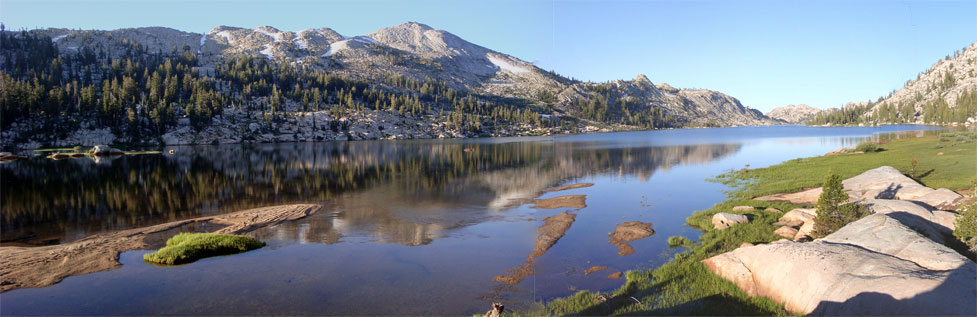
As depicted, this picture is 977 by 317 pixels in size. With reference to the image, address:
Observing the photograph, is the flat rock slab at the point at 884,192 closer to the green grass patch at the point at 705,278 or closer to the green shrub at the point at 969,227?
the green grass patch at the point at 705,278

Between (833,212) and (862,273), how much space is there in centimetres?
959

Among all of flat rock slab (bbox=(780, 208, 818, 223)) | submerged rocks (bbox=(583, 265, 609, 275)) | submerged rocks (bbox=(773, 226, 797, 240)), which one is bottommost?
submerged rocks (bbox=(583, 265, 609, 275))

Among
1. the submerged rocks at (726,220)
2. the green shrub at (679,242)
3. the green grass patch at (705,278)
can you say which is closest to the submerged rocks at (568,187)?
the green grass patch at (705,278)

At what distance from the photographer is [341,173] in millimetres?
56969

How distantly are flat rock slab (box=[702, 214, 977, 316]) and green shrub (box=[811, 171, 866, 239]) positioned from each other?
212 cm

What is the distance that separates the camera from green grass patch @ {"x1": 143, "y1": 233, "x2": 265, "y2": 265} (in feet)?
64.2

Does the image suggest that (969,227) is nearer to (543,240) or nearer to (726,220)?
(726,220)

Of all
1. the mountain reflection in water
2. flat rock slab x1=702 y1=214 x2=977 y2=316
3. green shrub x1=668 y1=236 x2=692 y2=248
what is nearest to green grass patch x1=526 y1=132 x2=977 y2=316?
green shrub x1=668 y1=236 x2=692 y2=248

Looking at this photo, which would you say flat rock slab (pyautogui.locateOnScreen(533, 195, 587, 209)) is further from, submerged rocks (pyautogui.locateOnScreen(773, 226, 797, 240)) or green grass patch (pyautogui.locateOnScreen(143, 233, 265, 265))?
green grass patch (pyautogui.locateOnScreen(143, 233, 265, 265))

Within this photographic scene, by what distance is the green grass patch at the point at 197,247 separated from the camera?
1956 centimetres

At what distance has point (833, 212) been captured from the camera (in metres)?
18.4

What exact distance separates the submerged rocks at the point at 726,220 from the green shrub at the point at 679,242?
2829mm

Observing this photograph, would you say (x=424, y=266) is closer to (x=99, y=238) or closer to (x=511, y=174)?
(x=99, y=238)

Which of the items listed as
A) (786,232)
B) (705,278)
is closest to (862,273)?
(705,278)
